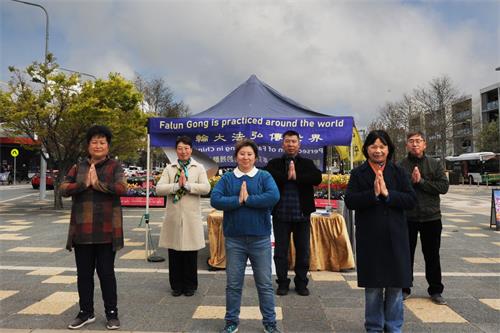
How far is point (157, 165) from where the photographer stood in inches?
2304

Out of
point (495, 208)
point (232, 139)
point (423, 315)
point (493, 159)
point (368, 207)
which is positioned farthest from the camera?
point (493, 159)

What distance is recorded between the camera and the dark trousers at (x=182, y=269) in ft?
15.3

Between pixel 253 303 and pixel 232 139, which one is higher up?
pixel 232 139

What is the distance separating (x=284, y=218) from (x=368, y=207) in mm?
1521

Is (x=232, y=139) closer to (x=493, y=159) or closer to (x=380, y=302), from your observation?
(x=380, y=302)

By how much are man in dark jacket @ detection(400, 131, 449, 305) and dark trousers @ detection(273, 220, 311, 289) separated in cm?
114

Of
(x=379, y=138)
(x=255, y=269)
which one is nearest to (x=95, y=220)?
(x=255, y=269)

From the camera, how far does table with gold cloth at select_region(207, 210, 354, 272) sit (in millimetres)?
5816

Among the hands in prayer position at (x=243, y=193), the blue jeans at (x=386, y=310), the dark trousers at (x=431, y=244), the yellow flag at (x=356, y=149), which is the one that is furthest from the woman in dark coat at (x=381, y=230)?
the yellow flag at (x=356, y=149)

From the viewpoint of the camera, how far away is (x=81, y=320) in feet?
12.0

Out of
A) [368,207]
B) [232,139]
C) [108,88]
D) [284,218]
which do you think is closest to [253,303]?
[284,218]

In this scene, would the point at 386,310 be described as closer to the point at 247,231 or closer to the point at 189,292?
the point at 247,231

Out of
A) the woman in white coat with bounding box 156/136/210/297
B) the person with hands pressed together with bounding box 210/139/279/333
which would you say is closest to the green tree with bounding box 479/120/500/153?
the woman in white coat with bounding box 156/136/210/297

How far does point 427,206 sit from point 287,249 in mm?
1578
